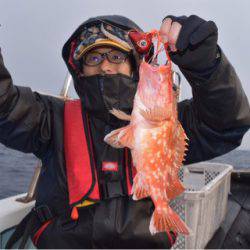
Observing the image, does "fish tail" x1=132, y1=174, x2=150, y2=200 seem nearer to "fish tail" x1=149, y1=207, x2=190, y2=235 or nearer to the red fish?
the red fish

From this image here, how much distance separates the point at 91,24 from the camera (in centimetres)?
347

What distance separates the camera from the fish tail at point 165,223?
2538 mm

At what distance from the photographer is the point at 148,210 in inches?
117

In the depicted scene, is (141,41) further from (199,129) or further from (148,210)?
(148,210)

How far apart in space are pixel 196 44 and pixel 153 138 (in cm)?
73

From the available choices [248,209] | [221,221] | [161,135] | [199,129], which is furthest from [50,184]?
[248,209]

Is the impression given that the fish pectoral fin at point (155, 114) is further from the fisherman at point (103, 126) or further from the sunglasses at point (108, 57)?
the sunglasses at point (108, 57)

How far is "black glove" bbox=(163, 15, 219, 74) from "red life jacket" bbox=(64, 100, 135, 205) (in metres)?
0.95

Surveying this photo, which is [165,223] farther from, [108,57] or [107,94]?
[108,57]

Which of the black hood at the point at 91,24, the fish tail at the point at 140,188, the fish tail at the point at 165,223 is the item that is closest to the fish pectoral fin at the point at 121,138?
the fish tail at the point at 140,188

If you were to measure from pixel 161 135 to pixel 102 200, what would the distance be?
2.48ft

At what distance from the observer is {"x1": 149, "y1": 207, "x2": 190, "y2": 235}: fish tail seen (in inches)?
99.9

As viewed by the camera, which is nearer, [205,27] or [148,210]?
[205,27]

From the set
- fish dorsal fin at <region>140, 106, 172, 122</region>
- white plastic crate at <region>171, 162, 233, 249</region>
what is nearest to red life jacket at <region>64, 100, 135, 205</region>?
fish dorsal fin at <region>140, 106, 172, 122</region>
